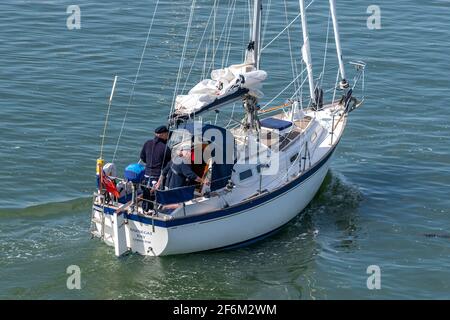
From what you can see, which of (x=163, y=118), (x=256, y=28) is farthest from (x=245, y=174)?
(x=163, y=118)

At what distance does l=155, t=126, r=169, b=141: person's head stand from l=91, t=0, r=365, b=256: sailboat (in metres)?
0.21

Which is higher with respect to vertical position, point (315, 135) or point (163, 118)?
point (315, 135)

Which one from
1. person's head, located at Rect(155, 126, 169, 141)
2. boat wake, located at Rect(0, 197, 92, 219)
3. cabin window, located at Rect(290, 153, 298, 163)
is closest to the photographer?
person's head, located at Rect(155, 126, 169, 141)

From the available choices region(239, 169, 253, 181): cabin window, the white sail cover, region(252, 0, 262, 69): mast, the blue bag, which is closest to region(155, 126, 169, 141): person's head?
the white sail cover

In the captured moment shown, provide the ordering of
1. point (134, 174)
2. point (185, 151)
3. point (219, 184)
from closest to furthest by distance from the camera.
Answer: point (134, 174) → point (185, 151) → point (219, 184)

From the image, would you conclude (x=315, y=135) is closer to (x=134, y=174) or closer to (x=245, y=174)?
(x=245, y=174)

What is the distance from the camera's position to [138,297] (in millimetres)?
22609

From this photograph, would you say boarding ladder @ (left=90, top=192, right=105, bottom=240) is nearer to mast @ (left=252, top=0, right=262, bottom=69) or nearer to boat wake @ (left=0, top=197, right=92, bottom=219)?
boat wake @ (left=0, top=197, right=92, bottom=219)

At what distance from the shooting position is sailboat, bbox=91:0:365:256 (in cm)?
2341

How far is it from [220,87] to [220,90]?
5.9 inches

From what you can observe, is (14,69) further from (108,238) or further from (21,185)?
(108,238)

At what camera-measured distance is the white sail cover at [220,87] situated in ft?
78.5

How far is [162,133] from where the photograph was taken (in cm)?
2402

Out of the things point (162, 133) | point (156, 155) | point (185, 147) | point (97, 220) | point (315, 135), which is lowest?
point (97, 220)
